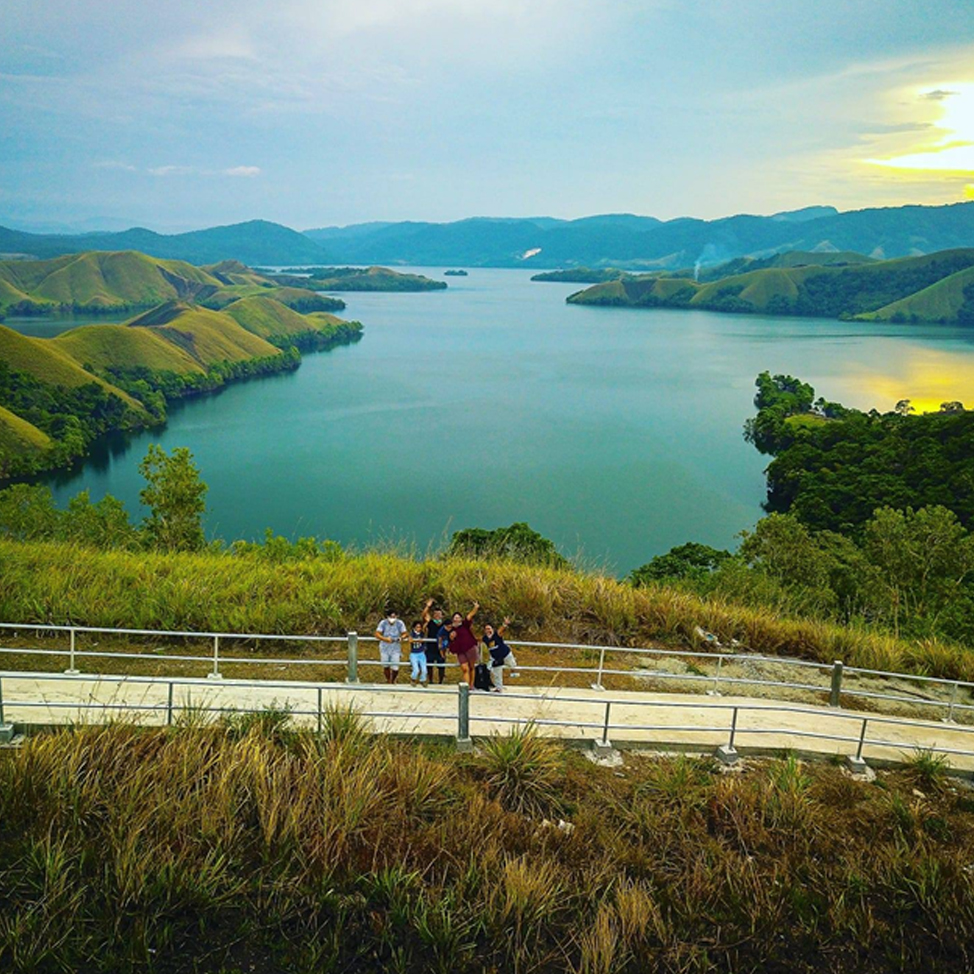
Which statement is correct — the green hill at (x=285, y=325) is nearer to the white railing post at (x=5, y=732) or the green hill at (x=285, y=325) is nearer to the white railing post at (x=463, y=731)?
the white railing post at (x=5, y=732)

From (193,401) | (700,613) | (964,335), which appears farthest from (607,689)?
(964,335)

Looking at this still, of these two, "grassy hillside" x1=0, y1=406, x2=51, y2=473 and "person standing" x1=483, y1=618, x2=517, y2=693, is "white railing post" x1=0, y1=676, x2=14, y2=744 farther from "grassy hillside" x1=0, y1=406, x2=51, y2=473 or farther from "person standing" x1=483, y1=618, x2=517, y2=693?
"grassy hillside" x1=0, y1=406, x2=51, y2=473

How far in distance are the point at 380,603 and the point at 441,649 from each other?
2.89 m

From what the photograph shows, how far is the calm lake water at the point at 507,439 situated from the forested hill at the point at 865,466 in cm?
312

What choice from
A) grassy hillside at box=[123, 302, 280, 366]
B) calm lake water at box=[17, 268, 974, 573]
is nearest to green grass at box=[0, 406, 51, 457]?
calm lake water at box=[17, 268, 974, 573]

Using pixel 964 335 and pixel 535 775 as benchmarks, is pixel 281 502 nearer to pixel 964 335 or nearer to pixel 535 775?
pixel 535 775

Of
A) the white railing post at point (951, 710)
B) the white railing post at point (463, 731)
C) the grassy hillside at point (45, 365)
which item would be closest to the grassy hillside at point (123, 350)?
the grassy hillside at point (45, 365)

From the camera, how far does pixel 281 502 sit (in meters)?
58.1

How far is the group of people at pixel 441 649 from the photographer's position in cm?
959

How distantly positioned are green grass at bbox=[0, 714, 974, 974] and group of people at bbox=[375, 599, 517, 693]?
1956 millimetres

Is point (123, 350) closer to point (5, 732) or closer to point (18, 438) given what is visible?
point (18, 438)

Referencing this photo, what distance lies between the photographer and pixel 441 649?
10047 millimetres

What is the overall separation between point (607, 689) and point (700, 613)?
3442mm

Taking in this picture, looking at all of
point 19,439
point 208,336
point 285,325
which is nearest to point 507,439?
point 19,439
